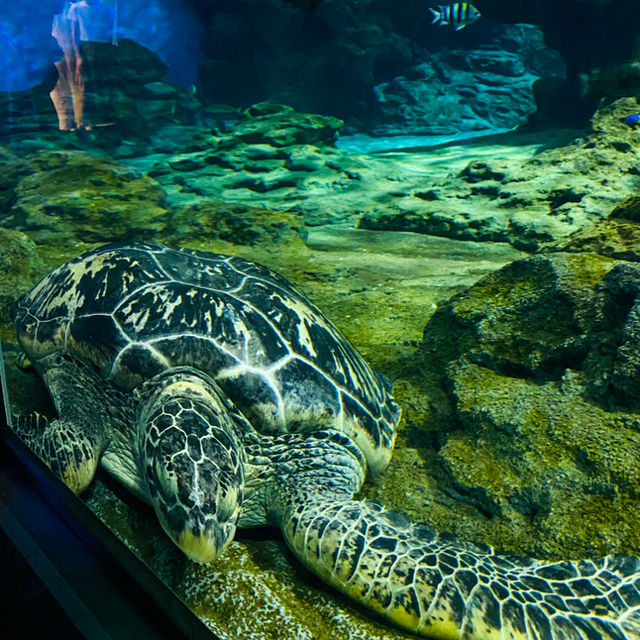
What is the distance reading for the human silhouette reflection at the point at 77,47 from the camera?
2846 mm

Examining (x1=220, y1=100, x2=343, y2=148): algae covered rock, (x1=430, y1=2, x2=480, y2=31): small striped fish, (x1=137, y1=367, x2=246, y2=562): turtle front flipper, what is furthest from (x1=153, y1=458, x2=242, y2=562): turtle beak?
(x1=220, y1=100, x2=343, y2=148): algae covered rock

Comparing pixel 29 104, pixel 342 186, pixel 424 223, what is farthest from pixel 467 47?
pixel 29 104

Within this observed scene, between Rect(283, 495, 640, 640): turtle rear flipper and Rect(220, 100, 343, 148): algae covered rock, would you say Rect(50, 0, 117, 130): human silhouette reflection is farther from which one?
Rect(220, 100, 343, 148): algae covered rock

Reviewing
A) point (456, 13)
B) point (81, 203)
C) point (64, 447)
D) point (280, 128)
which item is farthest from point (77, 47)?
point (280, 128)

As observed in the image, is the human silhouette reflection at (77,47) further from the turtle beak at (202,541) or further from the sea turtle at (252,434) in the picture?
the turtle beak at (202,541)

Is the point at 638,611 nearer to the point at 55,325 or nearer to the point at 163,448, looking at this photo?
the point at 163,448

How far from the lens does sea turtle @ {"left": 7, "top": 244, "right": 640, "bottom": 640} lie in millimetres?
994

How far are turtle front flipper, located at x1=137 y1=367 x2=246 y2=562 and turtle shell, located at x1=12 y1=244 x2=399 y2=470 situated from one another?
0.10 metres

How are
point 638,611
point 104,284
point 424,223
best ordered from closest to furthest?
point 638,611 → point 104,284 → point 424,223

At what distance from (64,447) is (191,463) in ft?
1.33

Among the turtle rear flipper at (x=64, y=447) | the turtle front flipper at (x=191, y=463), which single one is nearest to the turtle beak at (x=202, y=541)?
the turtle front flipper at (x=191, y=463)

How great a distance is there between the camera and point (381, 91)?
11578mm

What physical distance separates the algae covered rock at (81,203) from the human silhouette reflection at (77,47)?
1.84 feet

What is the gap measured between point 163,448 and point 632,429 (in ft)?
3.82
